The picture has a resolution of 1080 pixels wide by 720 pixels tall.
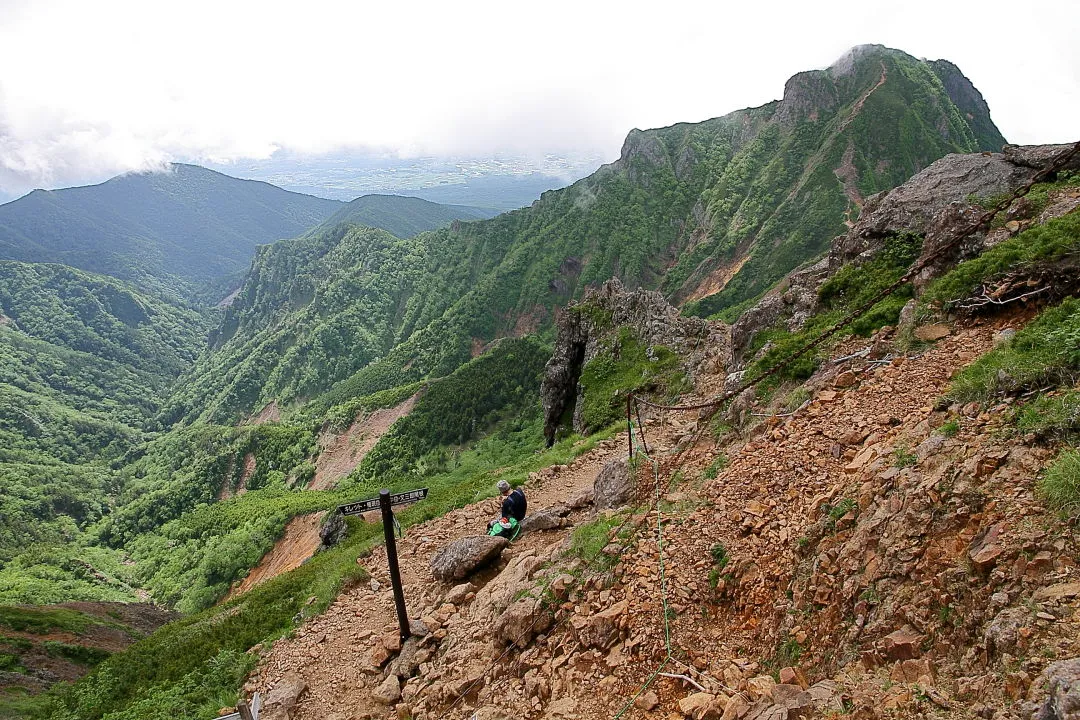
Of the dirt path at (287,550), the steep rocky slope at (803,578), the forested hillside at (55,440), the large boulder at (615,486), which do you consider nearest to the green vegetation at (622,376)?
the large boulder at (615,486)

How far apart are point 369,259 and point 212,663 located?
186m

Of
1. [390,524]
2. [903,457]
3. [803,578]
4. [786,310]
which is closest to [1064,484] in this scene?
[903,457]

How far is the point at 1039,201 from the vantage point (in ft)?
39.6

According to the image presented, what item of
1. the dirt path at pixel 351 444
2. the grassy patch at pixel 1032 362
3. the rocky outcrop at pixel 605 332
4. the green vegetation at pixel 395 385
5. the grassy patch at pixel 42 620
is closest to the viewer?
the grassy patch at pixel 1032 362

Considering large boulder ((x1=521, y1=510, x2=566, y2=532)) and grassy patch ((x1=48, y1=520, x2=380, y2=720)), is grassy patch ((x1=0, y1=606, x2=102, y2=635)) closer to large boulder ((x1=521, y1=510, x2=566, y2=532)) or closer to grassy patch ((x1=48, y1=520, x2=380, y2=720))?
grassy patch ((x1=48, y1=520, x2=380, y2=720))

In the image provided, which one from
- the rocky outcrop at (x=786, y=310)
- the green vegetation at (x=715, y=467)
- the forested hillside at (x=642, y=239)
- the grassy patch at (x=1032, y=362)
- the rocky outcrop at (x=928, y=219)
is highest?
the forested hillside at (x=642, y=239)

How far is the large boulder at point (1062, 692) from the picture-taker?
9.68ft

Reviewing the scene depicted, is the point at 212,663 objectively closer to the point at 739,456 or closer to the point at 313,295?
the point at 739,456

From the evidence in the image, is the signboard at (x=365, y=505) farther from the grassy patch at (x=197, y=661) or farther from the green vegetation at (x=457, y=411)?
the green vegetation at (x=457, y=411)

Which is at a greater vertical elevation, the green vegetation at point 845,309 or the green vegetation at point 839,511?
the green vegetation at point 845,309

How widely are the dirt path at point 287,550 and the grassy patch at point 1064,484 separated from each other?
3594 centimetres

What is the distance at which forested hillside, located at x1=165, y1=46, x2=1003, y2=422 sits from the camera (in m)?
96.1

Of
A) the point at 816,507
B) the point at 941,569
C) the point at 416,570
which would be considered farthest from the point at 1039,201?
the point at 416,570

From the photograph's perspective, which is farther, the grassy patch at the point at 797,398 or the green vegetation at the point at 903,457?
the grassy patch at the point at 797,398
